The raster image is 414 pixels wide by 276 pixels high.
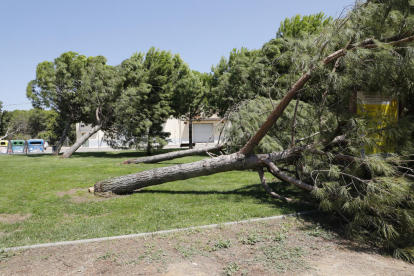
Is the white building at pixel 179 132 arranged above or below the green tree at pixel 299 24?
below

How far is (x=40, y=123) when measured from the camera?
155 ft

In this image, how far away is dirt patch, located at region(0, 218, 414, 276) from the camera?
3.13 m

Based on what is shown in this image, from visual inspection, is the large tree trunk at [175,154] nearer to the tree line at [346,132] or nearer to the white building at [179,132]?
the tree line at [346,132]

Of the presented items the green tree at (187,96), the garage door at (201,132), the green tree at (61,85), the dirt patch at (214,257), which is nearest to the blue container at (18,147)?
the green tree at (61,85)

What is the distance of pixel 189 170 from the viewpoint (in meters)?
6.50

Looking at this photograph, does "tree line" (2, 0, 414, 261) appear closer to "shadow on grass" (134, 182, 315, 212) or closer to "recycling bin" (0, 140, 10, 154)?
"shadow on grass" (134, 182, 315, 212)

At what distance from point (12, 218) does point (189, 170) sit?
3326 millimetres

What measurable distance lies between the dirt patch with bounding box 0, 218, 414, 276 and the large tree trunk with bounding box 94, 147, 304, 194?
2.12 meters

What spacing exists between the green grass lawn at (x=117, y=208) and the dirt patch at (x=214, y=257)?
463mm

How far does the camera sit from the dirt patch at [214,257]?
313 centimetres

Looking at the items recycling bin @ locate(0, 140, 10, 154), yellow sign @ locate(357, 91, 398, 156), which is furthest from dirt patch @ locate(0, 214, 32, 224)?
recycling bin @ locate(0, 140, 10, 154)

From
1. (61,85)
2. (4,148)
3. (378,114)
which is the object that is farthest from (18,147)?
(378,114)

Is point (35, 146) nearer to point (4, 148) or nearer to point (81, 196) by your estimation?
point (4, 148)

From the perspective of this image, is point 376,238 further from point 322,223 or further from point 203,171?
point 203,171
